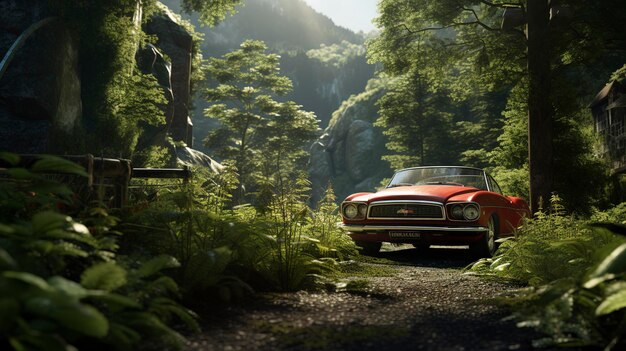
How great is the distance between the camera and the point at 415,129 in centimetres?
3903

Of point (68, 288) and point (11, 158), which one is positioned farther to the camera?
point (11, 158)

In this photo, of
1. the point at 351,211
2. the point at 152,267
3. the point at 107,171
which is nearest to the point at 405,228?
the point at 351,211

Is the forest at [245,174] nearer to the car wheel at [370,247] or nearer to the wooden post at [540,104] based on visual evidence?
the wooden post at [540,104]

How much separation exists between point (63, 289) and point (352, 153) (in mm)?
74135

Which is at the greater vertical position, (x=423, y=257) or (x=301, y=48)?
(x=301, y=48)

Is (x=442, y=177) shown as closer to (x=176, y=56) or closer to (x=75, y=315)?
(x=75, y=315)

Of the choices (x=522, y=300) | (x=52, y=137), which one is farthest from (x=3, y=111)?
(x=522, y=300)

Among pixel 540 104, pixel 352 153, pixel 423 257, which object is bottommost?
pixel 423 257

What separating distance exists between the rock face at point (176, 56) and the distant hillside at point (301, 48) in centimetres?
9206

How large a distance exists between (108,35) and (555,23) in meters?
10.9

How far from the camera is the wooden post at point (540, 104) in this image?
11.6 metres

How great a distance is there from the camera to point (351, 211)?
8562 millimetres

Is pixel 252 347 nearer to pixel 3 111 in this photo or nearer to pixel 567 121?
pixel 3 111

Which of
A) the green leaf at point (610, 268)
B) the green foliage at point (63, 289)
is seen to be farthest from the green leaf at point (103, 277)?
the green leaf at point (610, 268)
